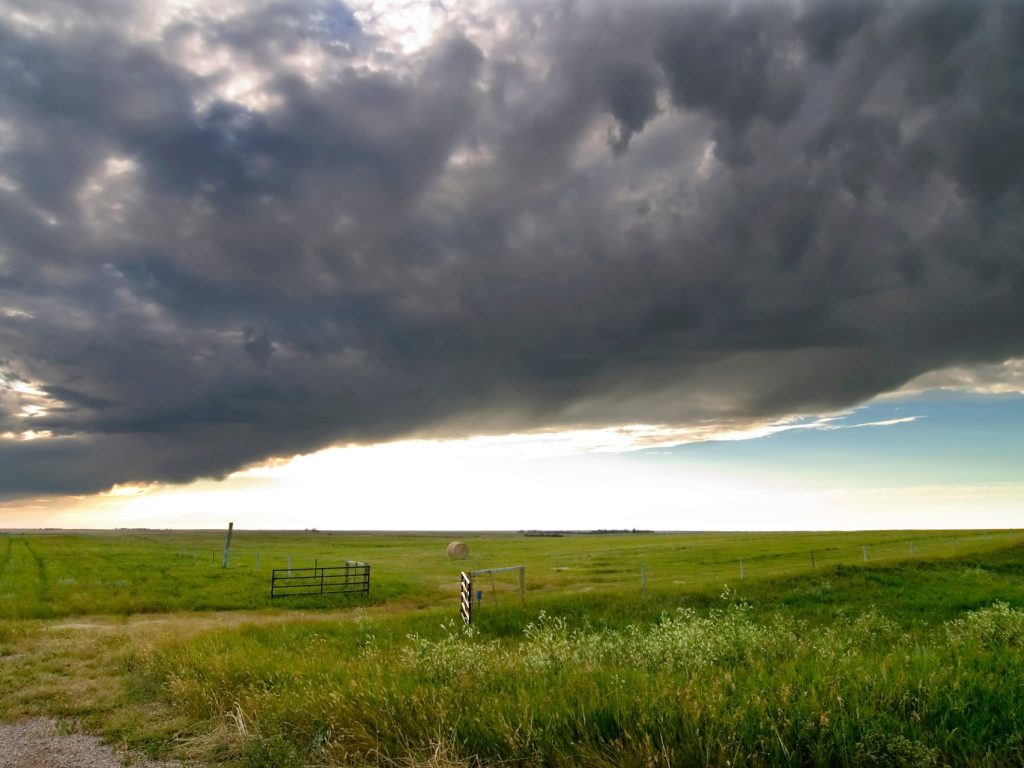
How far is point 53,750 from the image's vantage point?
905 centimetres

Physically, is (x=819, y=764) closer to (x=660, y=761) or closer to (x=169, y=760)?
(x=660, y=761)

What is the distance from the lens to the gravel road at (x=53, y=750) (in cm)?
835

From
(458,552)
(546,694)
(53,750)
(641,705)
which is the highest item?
(641,705)

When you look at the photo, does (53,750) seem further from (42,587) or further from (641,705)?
(42,587)

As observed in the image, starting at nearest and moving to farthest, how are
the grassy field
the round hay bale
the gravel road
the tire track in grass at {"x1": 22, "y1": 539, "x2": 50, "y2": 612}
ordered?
the grassy field → the gravel road → the tire track in grass at {"x1": 22, "y1": 539, "x2": 50, "y2": 612} → the round hay bale

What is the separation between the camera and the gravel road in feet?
27.4

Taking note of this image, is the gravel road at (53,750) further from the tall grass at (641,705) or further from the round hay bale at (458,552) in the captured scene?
Answer: the round hay bale at (458,552)

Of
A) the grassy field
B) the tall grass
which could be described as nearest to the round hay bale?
the grassy field

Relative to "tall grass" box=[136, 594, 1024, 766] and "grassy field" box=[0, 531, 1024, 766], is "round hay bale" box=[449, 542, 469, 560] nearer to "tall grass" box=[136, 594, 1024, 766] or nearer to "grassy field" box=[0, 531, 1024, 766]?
"grassy field" box=[0, 531, 1024, 766]

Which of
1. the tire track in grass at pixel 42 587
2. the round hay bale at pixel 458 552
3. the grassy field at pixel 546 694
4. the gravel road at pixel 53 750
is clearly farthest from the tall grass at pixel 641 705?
the round hay bale at pixel 458 552

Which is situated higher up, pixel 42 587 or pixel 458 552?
pixel 42 587

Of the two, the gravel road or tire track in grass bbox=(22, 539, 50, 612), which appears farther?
tire track in grass bbox=(22, 539, 50, 612)

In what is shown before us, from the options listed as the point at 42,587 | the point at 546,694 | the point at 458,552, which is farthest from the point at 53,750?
the point at 458,552

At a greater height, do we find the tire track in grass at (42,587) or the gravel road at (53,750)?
the gravel road at (53,750)
